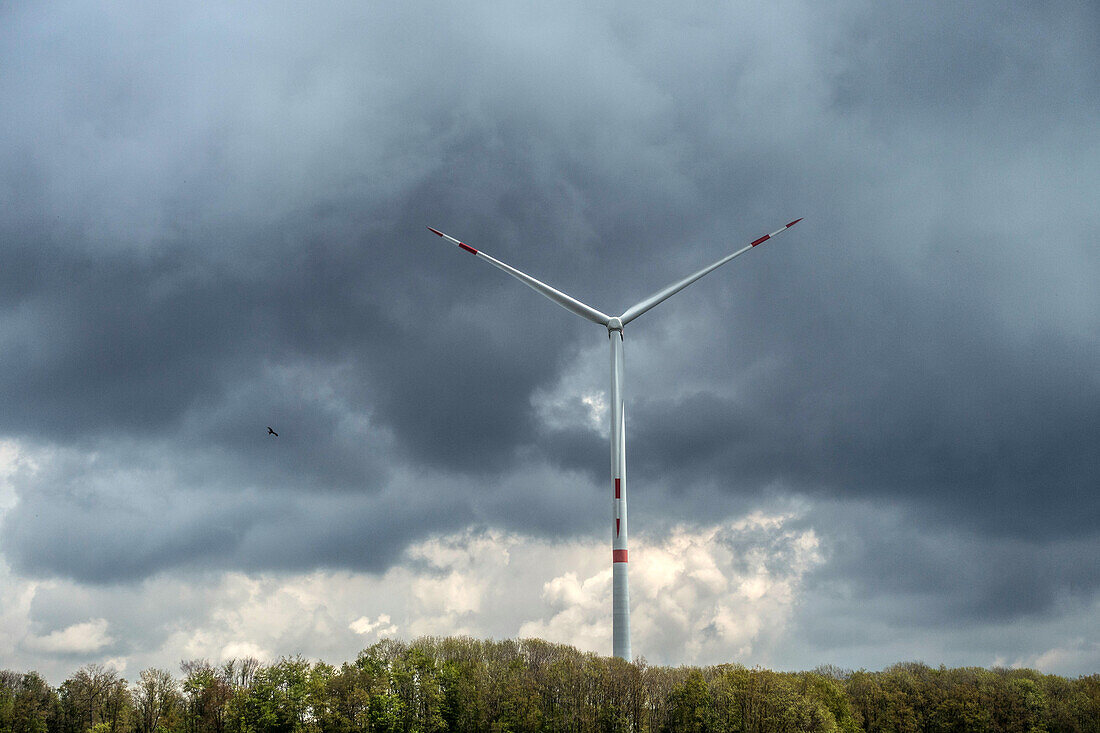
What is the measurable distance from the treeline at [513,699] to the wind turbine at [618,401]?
16008 millimetres

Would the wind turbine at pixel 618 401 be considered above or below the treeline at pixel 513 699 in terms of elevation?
above

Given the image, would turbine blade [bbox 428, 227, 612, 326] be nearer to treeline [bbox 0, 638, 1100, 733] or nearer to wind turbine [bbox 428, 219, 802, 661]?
wind turbine [bbox 428, 219, 802, 661]

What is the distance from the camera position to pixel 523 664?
139375 mm

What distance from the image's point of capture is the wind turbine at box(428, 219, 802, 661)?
105m

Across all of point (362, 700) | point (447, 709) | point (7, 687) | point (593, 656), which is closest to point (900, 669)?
point (593, 656)

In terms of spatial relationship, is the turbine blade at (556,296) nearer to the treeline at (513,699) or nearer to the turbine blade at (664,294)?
the turbine blade at (664,294)

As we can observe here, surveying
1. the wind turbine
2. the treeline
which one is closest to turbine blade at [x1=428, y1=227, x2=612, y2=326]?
the wind turbine

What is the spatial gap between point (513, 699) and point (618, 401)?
158 feet

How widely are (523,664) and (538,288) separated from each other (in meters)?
61.4

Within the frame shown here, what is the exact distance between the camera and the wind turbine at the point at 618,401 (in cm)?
10494

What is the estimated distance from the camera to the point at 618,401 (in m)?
111

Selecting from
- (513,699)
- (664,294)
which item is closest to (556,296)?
(664,294)

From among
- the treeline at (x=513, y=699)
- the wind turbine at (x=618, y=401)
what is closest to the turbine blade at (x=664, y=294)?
the wind turbine at (x=618, y=401)

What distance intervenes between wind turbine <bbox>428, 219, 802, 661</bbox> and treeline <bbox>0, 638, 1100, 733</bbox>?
1601 cm
